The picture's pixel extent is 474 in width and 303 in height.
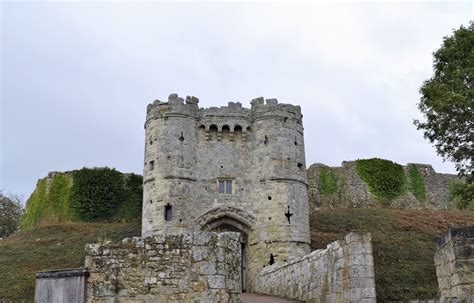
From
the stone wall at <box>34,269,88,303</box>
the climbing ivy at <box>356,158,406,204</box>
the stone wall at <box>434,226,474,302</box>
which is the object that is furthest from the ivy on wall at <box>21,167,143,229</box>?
the stone wall at <box>434,226,474,302</box>

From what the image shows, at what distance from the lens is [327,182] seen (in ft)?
125

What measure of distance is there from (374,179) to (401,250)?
15.4 m

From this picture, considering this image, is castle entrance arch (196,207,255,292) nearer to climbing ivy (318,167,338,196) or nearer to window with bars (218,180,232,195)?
window with bars (218,180,232,195)

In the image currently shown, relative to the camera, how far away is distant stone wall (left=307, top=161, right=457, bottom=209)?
37312 millimetres

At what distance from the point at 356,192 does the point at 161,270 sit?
32056mm

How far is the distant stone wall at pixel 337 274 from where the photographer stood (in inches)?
422

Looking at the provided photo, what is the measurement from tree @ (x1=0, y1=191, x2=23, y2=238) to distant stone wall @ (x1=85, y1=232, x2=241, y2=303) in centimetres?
3871

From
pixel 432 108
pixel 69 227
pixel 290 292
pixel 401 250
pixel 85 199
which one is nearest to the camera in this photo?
pixel 290 292

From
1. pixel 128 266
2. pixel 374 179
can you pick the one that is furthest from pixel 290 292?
pixel 374 179

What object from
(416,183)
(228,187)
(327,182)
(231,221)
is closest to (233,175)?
(228,187)

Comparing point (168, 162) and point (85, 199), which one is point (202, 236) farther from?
point (85, 199)

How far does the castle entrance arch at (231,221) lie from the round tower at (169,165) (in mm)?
1000

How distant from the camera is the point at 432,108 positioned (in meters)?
18.6

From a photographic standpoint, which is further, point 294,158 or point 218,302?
point 294,158
